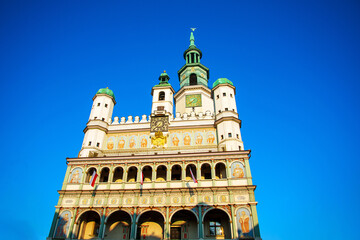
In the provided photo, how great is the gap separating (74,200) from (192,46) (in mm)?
40172

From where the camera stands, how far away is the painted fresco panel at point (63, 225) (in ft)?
97.4

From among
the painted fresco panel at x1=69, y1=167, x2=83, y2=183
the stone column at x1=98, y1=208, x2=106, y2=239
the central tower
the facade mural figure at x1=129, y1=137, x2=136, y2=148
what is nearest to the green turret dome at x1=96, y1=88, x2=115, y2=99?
the facade mural figure at x1=129, y1=137, x2=136, y2=148

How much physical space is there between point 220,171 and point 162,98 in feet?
53.8

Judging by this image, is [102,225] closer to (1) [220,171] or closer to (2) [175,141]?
(2) [175,141]

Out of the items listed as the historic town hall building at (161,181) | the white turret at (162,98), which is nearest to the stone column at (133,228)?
the historic town hall building at (161,181)

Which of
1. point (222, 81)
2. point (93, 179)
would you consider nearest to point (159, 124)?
point (222, 81)

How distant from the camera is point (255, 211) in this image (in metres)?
28.7

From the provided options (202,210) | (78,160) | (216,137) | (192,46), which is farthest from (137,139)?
(192,46)

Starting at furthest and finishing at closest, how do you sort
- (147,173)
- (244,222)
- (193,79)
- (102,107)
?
(193,79), (102,107), (147,173), (244,222)

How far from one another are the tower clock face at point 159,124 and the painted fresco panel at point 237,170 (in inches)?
448

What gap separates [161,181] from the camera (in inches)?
1261

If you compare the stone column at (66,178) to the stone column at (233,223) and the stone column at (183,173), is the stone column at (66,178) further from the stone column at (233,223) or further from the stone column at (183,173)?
the stone column at (233,223)

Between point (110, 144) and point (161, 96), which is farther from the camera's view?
point (161, 96)

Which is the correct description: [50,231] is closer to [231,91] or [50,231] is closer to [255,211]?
[255,211]
